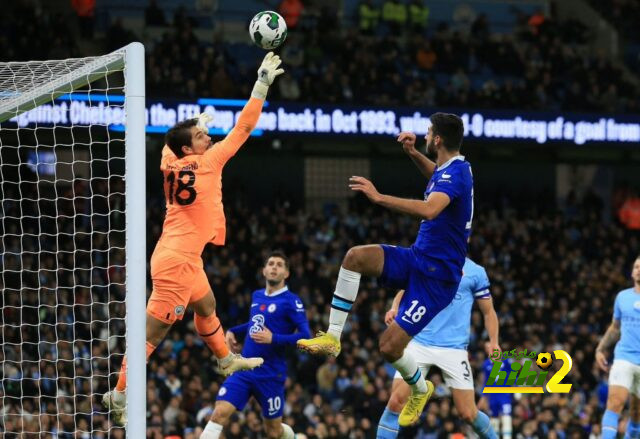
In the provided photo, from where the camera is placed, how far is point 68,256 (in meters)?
20.1

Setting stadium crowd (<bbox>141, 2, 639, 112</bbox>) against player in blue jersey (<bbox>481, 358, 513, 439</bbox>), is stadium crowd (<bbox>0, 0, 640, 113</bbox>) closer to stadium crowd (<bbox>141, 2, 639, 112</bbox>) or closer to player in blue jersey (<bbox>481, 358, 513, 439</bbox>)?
stadium crowd (<bbox>141, 2, 639, 112</bbox>)

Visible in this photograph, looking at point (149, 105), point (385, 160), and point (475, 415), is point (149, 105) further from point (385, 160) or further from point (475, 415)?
point (475, 415)

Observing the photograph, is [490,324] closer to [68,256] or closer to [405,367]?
[405,367]

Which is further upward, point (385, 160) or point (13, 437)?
point (385, 160)

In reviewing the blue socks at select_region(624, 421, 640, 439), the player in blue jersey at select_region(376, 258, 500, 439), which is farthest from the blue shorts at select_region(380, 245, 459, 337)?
the blue socks at select_region(624, 421, 640, 439)

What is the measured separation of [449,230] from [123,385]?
114 inches

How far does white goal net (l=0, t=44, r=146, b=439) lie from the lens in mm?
8281

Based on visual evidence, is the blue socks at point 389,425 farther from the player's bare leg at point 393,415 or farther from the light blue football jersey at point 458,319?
the light blue football jersey at point 458,319

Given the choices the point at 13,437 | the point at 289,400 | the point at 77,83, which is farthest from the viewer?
the point at 289,400

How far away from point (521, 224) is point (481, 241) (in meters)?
1.73

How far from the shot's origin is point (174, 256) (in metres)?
9.16

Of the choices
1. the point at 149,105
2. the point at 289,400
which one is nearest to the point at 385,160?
the point at 149,105

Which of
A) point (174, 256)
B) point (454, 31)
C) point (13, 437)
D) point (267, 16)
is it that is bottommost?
point (13, 437)

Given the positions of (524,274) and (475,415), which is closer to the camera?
(475,415)
